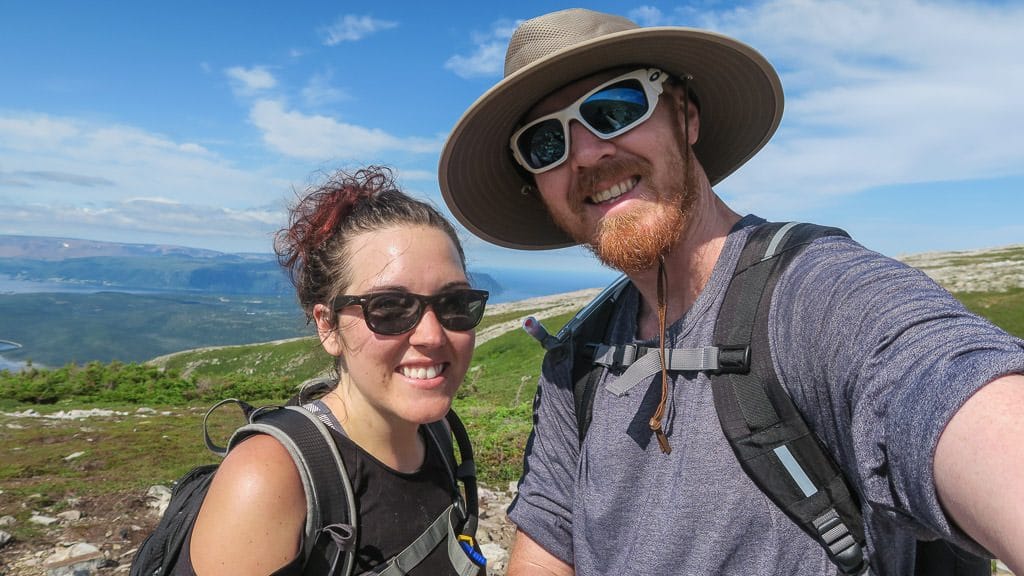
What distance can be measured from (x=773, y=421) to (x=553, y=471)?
153cm

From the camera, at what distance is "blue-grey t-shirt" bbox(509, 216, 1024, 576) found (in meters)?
1.70

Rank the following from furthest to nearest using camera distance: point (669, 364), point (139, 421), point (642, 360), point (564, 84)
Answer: point (139, 421) < point (564, 84) < point (642, 360) < point (669, 364)

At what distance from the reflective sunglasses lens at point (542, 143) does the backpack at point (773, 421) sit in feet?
4.19

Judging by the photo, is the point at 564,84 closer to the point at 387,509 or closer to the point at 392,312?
the point at 392,312

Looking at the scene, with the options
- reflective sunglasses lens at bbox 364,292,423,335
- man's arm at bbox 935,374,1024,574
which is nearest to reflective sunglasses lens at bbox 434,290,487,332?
reflective sunglasses lens at bbox 364,292,423,335

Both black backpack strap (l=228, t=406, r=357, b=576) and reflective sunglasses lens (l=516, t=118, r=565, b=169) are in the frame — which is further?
reflective sunglasses lens (l=516, t=118, r=565, b=169)

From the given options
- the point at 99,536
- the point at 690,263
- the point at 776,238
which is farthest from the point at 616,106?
the point at 99,536

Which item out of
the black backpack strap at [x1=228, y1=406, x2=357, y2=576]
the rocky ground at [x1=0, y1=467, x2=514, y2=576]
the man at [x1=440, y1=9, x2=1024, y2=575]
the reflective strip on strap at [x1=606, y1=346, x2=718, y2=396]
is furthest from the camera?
the rocky ground at [x1=0, y1=467, x2=514, y2=576]

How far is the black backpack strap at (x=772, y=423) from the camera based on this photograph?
223 centimetres

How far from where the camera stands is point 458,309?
12.0 ft

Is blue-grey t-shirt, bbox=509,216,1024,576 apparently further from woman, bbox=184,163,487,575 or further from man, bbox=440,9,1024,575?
woman, bbox=184,163,487,575

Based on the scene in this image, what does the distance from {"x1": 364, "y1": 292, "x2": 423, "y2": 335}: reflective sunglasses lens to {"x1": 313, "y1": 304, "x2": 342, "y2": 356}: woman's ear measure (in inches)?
13.5

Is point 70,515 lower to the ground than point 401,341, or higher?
lower

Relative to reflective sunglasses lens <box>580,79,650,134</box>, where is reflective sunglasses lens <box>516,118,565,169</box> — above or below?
below
